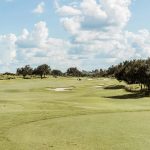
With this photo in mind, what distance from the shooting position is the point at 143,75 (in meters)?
67.3

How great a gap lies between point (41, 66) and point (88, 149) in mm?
172443

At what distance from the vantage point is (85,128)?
878 inches

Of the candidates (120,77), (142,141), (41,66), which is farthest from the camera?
(41,66)

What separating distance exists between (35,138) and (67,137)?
145 centimetres

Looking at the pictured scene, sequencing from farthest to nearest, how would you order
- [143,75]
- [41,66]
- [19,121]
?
[41,66], [143,75], [19,121]

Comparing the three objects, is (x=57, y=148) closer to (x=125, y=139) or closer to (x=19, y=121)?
(x=125, y=139)

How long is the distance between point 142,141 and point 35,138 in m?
4.75

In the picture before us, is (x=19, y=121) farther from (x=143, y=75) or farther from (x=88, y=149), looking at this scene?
(x=143, y=75)

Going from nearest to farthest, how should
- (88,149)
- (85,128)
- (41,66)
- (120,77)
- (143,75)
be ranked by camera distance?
1. (88,149)
2. (85,128)
3. (143,75)
4. (120,77)
5. (41,66)

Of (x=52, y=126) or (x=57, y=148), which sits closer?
(x=57, y=148)

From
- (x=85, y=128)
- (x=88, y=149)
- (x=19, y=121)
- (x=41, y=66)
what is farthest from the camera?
(x=41, y=66)

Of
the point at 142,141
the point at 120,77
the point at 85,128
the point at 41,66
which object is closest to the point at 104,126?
the point at 85,128

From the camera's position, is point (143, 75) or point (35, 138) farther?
point (143, 75)

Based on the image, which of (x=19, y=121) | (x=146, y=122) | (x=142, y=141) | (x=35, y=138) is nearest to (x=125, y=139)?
(x=142, y=141)
